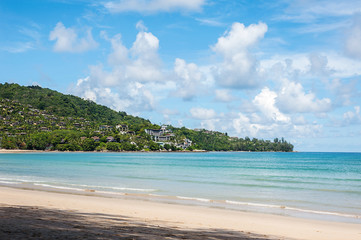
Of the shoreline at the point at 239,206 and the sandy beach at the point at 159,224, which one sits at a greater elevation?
the sandy beach at the point at 159,224

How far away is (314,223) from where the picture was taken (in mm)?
14539

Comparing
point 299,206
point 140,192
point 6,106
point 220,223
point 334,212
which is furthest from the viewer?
point 6,106

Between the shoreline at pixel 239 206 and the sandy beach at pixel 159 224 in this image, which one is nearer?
the sandy beach at pixel 159 224

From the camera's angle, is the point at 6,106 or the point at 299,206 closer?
the point at 299,206

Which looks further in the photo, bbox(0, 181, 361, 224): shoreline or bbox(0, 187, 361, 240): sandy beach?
bbox(0, 181, 361, 224): shoreline

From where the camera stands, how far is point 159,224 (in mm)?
11477

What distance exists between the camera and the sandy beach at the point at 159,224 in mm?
8328

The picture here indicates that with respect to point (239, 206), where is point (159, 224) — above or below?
above

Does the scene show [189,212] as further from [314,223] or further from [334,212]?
[334,212]

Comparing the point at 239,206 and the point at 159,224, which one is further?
the point at 239,206

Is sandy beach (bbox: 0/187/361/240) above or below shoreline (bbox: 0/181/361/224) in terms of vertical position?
above

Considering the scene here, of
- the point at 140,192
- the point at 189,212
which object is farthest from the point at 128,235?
the point at 140,192

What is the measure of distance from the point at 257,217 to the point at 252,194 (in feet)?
29.7

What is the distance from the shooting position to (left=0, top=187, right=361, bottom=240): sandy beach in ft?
27.3
